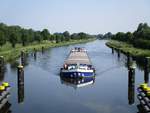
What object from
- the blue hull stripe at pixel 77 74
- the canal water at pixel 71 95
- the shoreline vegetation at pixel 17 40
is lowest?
the canal water at pixel 71 95

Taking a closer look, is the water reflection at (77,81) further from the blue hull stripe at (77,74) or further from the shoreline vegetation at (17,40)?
the shoreline vegetation at (17,40)

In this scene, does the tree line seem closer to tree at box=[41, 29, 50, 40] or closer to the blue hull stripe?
tree at box=[41, 29, 50, 40]

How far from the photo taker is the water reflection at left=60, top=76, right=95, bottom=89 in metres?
32.7

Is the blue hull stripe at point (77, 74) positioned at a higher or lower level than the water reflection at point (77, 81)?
higher

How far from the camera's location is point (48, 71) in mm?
43156

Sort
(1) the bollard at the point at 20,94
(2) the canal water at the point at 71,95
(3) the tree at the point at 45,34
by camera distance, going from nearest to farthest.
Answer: (2) the canal water at the point at 71,95
(1) the bollard at the point at 20,94
(3) the tree at the point at 45,34

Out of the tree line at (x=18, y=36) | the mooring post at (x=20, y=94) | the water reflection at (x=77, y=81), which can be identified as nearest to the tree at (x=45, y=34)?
the tree line at (x=18, y=36)

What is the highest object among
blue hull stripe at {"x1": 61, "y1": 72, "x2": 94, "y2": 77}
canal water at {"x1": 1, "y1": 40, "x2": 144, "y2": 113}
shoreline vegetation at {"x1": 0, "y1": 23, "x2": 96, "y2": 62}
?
shoreline vegetation at {"x1": 0, "y1": 23, "x2": 96, "y2": 62}

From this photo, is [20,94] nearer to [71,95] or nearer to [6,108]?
[71,95]

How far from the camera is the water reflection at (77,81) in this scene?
32.7 metres

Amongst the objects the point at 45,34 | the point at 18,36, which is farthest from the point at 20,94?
the point at 45,34

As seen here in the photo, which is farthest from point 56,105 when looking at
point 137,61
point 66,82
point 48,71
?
point 137,61

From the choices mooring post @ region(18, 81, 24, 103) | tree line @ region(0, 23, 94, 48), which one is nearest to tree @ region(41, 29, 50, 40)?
tree line @ region(0, 23, 94, 48)

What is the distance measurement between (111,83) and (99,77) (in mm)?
4345
